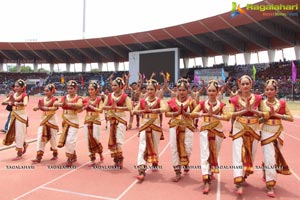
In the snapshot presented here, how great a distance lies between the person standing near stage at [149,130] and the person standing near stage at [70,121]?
135 cm

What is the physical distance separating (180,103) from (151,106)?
0.52 metres

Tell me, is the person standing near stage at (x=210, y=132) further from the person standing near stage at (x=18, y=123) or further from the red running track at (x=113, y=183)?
the person standing near stage at (x=18, y=123)

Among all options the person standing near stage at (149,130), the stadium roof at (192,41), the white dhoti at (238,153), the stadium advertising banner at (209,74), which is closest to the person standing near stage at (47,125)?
the person standing near stage at (149,130)

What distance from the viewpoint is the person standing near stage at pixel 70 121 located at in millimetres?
5434

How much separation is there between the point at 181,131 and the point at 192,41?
3126cm

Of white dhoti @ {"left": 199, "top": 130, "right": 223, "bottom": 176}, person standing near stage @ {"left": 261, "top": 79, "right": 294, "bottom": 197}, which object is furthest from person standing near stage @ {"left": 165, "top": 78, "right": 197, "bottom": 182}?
person standing near stage @ {"left": 261, "top": 79, "right": 294, "bottom": 197}

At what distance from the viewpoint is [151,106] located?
16.1 ft

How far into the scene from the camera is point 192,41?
114 feet

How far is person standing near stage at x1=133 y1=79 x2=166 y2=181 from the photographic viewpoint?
15.6ft

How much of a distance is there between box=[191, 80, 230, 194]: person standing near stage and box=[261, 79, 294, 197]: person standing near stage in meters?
0.65

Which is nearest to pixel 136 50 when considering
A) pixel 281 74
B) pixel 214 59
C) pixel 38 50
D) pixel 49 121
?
pixel 214 59

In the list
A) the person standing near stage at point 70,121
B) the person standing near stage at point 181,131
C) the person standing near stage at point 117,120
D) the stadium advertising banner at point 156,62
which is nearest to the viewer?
the person standing near stage at point 181,131

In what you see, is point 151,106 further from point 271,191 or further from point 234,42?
point 234,42

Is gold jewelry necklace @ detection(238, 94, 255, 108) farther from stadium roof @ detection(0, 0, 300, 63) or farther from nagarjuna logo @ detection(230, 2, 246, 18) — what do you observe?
nagarjuna logo @ detection(230, 2, 246, 18)
